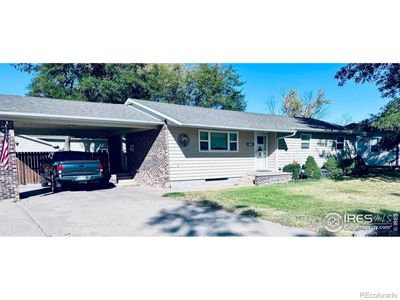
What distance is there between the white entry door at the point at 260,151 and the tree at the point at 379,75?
21.3 ft

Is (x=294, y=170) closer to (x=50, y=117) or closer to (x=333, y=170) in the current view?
(x=333, y=170)

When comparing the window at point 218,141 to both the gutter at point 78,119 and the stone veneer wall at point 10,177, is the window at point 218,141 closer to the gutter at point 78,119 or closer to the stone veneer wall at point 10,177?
the gutter at point 78,119

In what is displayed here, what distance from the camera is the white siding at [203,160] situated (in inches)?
446

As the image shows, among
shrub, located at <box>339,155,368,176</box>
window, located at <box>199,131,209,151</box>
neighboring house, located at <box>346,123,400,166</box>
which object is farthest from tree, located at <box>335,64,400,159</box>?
window, located at <box>199,131,209,151</box>

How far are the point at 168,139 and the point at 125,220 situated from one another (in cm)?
582

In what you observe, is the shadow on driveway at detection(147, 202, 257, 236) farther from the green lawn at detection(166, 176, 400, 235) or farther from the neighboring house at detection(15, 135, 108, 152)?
the neighboring house at detection(15, 135, 108, 152)

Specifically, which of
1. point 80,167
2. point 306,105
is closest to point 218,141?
point 80,167

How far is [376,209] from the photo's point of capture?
6293mm

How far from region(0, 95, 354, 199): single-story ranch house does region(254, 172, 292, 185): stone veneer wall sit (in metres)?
0.05

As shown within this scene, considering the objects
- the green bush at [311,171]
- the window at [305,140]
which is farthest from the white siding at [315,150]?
the green bush at [311,171]

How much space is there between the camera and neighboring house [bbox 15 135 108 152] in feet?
63.6

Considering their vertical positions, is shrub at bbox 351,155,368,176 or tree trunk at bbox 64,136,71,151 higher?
tree trunk at bbox 64,136,71,151

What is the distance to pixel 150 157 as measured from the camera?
1217 cm
